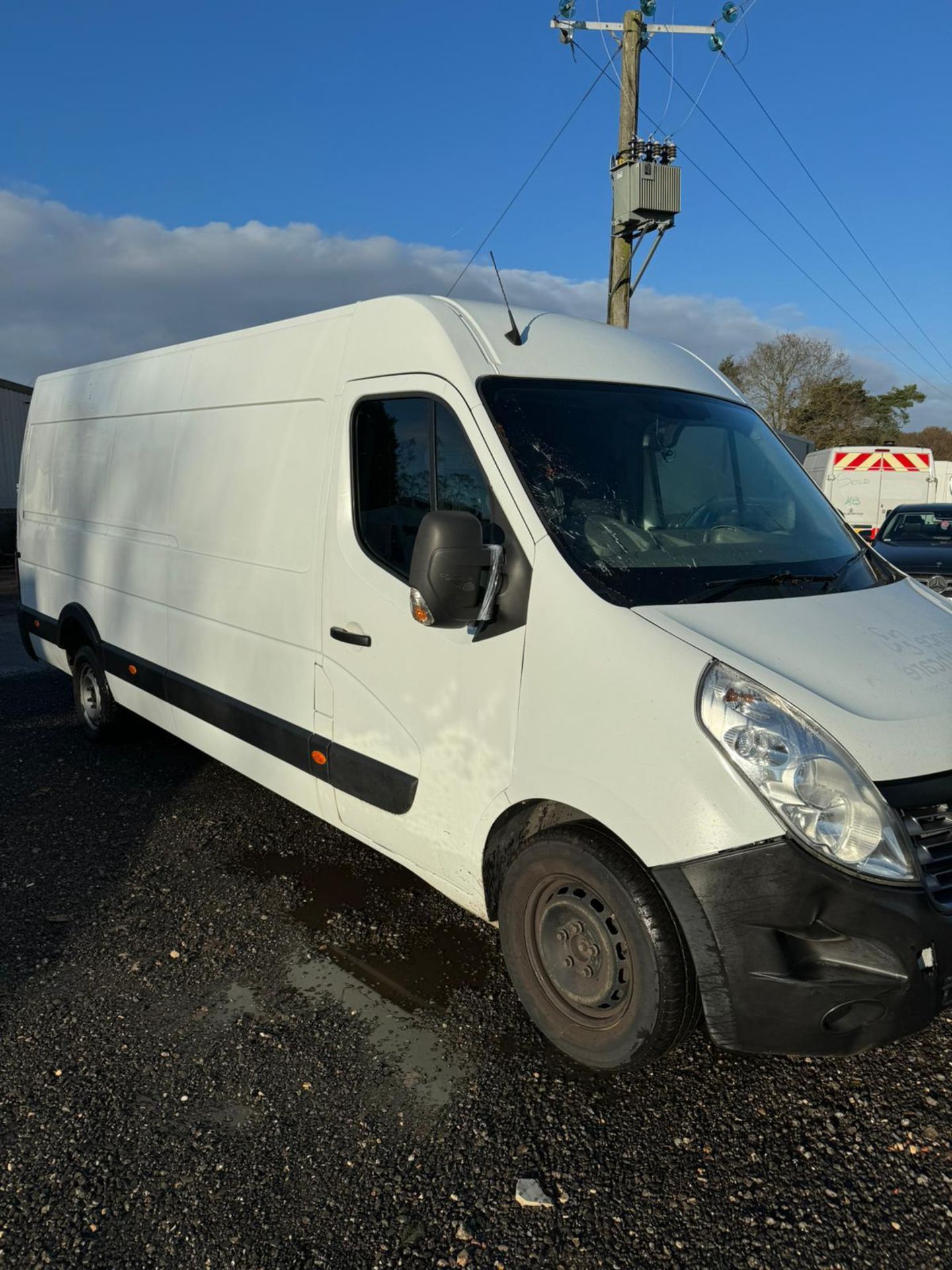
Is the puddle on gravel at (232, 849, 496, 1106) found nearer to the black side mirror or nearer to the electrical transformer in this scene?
the black side mirror

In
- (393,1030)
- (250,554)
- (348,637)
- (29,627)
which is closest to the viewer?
(393,1030)

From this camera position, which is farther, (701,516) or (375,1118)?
(701,516)

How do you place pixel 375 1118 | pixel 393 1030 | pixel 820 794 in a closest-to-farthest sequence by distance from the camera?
1. pixel 820 794
2. pixel 375 1118
3. pixel 393 1030

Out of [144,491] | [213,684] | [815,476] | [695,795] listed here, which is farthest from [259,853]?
[815,476]

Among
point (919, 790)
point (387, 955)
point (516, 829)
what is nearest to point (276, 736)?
point (387, 955)

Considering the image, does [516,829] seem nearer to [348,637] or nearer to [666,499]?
[348,637]

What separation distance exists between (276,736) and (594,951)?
1.89m

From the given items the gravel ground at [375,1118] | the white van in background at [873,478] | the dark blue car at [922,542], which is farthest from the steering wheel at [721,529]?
the white van in background at [873,478]

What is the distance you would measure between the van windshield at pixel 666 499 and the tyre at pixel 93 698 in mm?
3961

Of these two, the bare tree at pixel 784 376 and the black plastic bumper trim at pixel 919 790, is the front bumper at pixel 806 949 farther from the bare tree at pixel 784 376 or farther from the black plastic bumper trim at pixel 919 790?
the bare tree at pixel 784 376

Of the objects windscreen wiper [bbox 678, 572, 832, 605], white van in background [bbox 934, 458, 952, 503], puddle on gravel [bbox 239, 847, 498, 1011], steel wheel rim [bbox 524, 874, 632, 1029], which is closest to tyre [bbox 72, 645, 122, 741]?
puddle on gravel [bbox 239, 847, 498, 1011]

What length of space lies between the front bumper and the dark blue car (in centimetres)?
727

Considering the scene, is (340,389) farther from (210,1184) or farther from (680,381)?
(210,1184)

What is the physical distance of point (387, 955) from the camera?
3.69m
